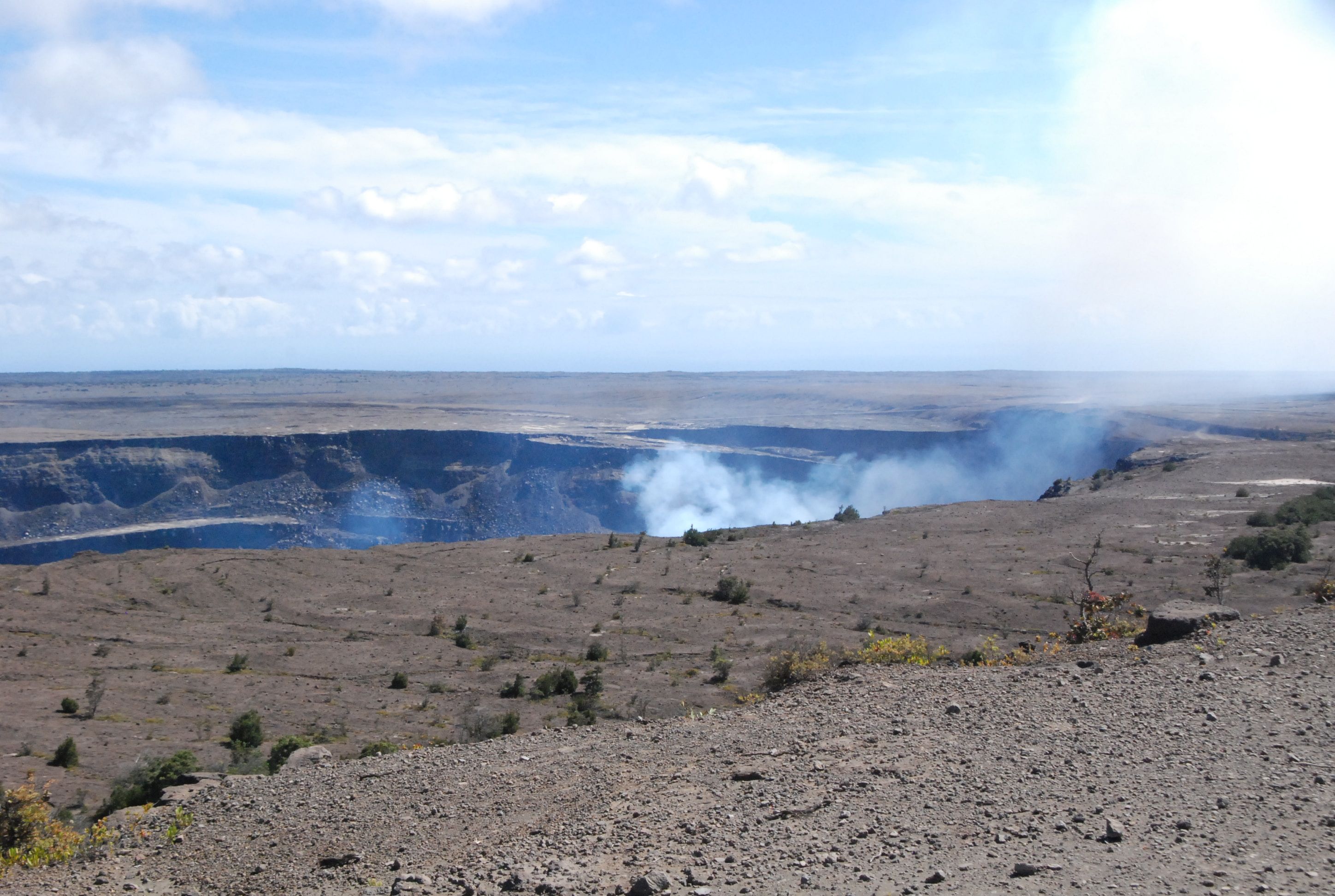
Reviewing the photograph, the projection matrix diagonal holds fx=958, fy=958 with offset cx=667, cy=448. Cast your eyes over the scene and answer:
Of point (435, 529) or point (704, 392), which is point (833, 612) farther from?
point (704, 392)

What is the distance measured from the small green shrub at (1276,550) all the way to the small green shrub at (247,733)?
26150 mm

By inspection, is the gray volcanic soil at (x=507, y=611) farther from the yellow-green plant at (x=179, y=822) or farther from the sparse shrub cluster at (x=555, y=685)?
the yellow-green plant at (x=179, y=822)

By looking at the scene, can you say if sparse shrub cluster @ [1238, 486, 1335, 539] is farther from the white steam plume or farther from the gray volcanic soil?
the white steam plume

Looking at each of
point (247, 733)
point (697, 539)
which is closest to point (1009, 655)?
point (247, 733)

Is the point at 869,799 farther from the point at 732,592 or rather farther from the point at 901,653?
the point at 732,592

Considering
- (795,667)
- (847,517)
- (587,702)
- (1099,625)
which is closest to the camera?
(795,667)

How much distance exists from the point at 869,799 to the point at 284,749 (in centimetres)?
984

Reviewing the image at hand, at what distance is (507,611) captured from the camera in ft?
96.8

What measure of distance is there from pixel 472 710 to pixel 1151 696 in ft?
41.5

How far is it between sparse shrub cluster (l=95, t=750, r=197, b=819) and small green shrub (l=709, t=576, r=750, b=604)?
17959 millimetres

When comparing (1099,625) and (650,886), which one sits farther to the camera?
(1099,625)

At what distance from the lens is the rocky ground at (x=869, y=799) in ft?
20.2

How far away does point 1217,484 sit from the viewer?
146 feet

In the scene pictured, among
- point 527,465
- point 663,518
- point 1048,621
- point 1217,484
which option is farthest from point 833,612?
A: point 527,465
